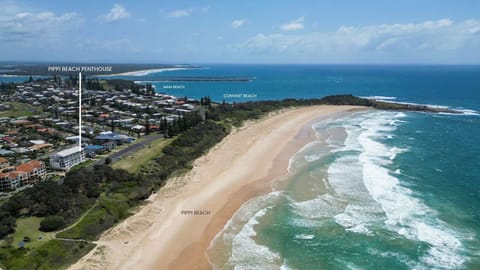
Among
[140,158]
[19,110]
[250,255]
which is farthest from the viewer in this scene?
[19,110]

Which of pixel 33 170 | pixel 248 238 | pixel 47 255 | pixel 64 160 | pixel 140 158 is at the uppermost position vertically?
pixel 64 160

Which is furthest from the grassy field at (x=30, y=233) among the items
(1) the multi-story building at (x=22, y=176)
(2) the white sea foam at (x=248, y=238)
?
(2) the white sea foam at (x=248, y=238)

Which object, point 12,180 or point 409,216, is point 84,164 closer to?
point 12,180

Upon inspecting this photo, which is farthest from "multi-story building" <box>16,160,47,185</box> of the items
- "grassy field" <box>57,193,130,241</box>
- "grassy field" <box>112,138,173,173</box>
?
"grassy field" <box>57,193,130,241</box>

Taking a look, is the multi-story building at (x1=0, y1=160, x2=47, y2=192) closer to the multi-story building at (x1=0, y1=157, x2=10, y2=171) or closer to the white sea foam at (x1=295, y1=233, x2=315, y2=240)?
the multi-story building at (x1=0, y1=157, x2=10, y2=171)

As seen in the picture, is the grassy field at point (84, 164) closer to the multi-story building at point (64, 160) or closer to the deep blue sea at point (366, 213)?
the multi-story building at point (64, 160)

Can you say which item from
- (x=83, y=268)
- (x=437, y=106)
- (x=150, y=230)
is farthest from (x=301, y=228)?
(x=437, y=106)

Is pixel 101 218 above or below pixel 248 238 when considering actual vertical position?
above

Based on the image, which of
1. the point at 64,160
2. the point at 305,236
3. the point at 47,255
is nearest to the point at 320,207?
the point at 305,236
